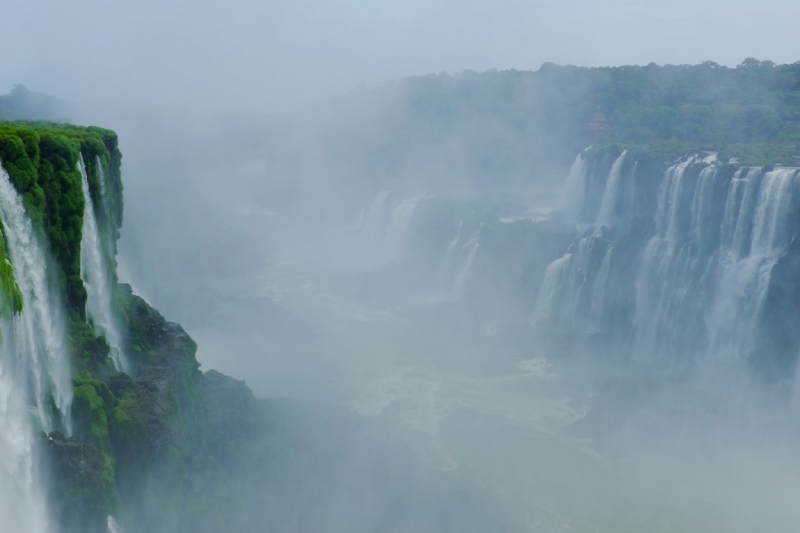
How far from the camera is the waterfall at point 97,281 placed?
16250 mm

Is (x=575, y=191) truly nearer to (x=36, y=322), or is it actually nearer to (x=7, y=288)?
(x=36, y=322)

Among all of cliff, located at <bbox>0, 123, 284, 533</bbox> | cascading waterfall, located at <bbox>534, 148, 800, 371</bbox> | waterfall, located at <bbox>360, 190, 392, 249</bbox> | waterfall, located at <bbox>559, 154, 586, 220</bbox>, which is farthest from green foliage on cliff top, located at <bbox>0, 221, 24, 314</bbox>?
waterfall, located at <bbox>360, 190, 392, 249</bbox>

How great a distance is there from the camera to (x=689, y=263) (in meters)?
25.3

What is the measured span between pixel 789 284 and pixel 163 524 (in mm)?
18940

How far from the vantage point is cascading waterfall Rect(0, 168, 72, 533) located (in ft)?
33.6

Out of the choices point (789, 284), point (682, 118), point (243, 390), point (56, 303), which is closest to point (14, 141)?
point (56, 303)

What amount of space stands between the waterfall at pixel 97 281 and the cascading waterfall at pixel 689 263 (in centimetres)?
1763

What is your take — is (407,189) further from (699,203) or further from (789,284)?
(789,284)

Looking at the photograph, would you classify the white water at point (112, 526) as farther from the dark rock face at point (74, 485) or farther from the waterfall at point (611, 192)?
the waterfall at point (611, 192)

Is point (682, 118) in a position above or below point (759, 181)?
above

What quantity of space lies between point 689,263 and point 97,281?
19391 mm

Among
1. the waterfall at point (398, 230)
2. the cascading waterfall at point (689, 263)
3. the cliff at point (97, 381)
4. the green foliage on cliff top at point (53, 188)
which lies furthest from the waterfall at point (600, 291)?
the green foliage on cliff top at point (53, 188)

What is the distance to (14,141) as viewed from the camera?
12125 mm

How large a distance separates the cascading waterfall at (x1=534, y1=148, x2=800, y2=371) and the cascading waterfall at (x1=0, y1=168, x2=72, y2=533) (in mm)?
19763
